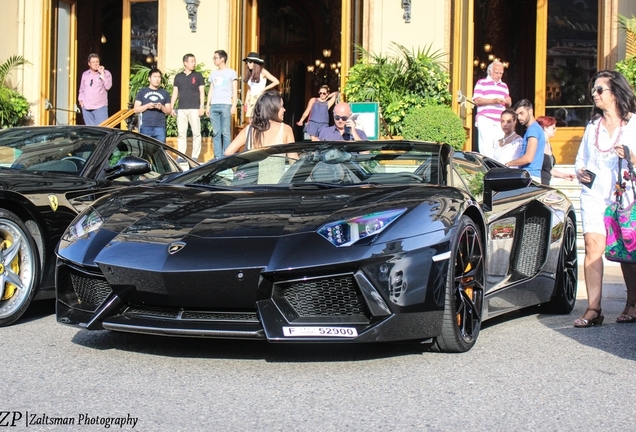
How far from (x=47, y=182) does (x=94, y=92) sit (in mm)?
9150

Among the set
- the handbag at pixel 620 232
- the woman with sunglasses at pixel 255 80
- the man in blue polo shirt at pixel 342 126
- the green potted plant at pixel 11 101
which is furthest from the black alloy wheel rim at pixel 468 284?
the green potted plant at pixel 11 101

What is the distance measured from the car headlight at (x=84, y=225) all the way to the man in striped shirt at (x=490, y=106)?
26.5 ft

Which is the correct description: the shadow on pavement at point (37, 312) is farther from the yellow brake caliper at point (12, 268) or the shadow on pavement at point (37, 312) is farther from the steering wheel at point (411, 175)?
the steering wheel at point (411, 175)

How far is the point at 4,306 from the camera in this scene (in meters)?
5.80

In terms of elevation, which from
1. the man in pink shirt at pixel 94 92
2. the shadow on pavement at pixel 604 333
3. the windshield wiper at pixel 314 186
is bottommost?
the shadow on pavement at pixel 604 333

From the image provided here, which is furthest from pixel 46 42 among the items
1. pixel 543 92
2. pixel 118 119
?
pixel 543 92

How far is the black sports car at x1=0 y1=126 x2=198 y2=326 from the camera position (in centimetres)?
586

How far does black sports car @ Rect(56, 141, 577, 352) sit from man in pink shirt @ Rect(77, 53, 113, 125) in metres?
Answer: 9.94

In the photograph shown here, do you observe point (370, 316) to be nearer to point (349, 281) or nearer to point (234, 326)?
point (349, 281)

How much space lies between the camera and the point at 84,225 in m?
5.03

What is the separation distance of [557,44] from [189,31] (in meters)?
6.42

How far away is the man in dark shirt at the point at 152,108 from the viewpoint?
45.9 ft

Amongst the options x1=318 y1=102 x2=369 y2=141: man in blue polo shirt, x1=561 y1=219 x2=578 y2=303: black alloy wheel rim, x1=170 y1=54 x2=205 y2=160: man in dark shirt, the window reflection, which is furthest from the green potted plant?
x1=561 y1=219 x2=578 y2=303: black alloy wheel rim

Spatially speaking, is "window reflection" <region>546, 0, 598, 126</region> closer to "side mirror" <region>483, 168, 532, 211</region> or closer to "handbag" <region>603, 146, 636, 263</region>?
"handbag" <region>603, 146, 636, 263</region>
